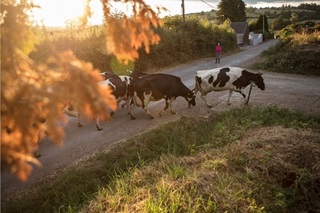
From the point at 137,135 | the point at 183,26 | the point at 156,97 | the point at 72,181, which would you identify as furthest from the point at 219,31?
the point at 72,181

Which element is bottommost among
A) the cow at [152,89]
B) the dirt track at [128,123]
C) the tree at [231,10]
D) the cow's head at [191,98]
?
the dirt track at [128,123]

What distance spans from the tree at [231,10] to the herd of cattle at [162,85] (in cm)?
6229

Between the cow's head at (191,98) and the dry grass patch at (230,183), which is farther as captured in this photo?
the cow's head at (191,98)

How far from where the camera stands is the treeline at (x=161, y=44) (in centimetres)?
1786

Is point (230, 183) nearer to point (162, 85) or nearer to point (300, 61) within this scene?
point (162, 85)

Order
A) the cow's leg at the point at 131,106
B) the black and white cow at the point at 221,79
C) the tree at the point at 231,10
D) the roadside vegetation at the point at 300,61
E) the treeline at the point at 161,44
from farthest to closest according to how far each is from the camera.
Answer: the tree at the point at 231,10
the roadside vegetation at the point at 300,61
the treeline at the point at 161,44
the black and white cow at the point at 221,79
the cow's leg at the point at 131,106

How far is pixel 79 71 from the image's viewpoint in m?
2.20

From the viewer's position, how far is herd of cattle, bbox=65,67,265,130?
1115 centimetres

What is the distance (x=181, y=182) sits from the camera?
5367 millimetres

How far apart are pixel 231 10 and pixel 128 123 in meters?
69.8

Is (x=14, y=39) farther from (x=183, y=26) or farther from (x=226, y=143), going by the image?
(x=183, y=26)

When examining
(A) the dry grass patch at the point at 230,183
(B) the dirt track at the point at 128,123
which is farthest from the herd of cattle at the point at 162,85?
(A) the dry grass patch at the point at 230,183

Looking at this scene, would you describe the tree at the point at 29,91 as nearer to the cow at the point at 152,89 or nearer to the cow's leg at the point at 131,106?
the cow at the point at 152,89

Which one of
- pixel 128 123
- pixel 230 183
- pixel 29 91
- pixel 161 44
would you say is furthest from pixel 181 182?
pixel 161 44
